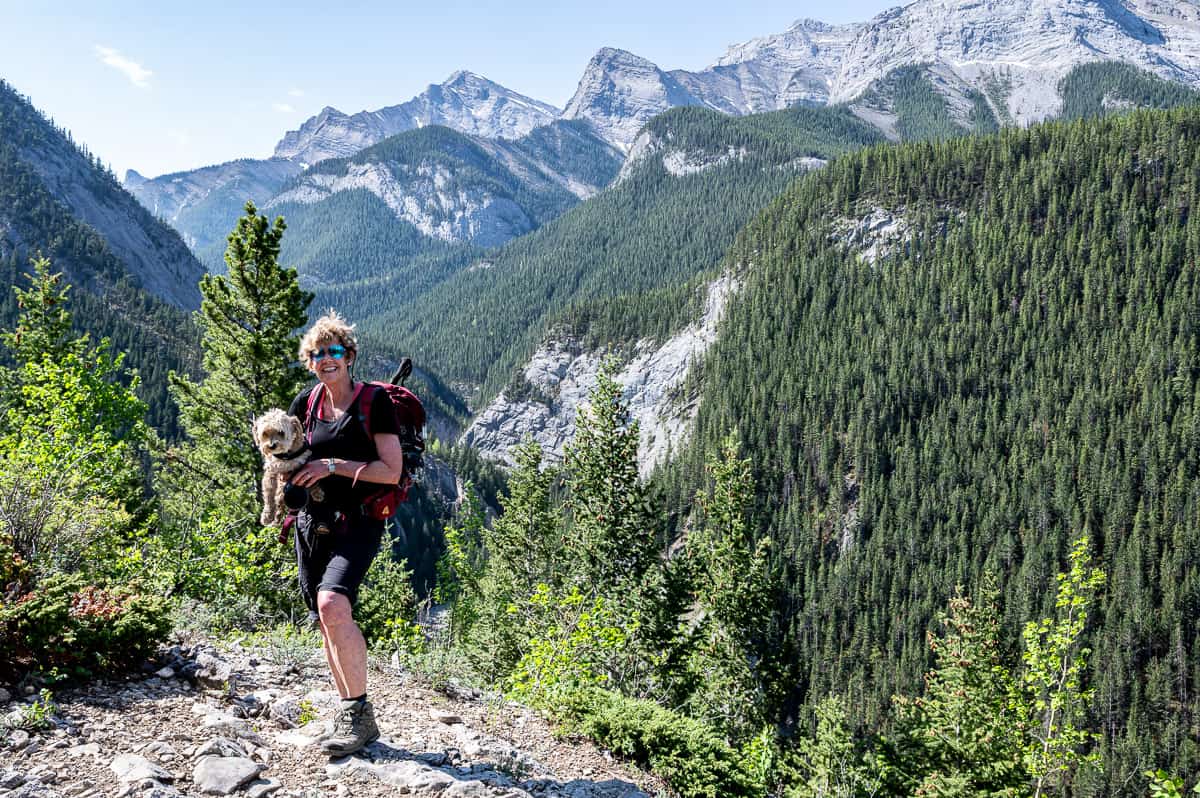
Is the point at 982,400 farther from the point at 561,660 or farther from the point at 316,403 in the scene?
the point at 316,403

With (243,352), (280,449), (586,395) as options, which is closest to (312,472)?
(280,449)

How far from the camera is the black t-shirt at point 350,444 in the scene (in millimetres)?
4859

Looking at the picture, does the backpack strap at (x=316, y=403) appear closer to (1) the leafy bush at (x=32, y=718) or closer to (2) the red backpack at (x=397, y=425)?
(2) the red backpack at (x=397, y=425)

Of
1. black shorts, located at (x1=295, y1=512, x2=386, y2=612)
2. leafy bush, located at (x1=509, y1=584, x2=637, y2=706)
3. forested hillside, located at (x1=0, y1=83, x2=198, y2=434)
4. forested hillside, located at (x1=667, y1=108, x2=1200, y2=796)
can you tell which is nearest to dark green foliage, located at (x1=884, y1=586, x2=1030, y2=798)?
leafy bush, located at (x1=509, y1=584, x2=637, y2=706)

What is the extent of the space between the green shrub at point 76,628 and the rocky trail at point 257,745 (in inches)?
8.4

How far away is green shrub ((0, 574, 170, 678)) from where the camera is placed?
5.19 meters

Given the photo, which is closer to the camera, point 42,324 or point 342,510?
point 342,510

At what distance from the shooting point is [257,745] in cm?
518

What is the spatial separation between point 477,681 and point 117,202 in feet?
625

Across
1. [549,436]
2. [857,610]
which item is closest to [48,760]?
[857,610]

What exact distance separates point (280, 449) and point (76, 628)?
2.71m

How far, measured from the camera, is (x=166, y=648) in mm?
6504

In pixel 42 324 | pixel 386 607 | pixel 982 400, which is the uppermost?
pixel 982 400

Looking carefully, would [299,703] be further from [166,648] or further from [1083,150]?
[1083,150]
